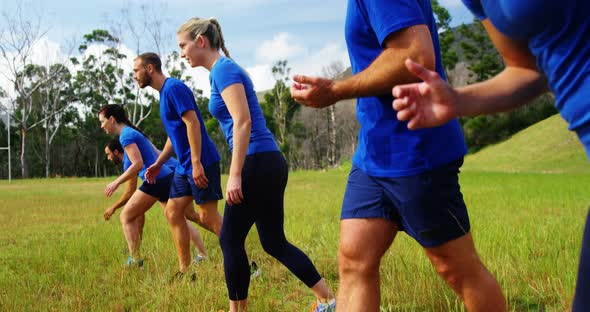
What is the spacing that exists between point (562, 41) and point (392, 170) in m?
0.88

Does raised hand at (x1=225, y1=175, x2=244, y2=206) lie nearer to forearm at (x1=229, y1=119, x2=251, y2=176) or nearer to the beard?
forearm at (x1=229, y1=119, x2=251, y2=176)

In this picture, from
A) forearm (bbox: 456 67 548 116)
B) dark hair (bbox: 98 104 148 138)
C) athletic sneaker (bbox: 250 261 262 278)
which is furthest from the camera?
dark hair (bbox: 98 104 148 138)

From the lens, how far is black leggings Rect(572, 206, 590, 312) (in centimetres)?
126

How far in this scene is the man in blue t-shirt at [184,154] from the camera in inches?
159

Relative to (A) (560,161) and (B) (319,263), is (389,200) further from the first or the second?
(A) (560,161)

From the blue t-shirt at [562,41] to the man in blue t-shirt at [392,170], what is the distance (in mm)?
587

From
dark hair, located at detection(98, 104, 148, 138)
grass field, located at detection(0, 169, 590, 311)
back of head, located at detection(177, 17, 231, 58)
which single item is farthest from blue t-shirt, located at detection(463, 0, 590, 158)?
dark hair, located at detection(98, 104, 148, 138)

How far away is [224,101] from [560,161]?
1014 inches

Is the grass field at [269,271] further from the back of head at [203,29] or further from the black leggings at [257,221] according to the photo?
the back of head at [203,29]

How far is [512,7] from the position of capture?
1.27 meters

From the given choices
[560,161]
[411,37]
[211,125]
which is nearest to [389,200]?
[411,37]

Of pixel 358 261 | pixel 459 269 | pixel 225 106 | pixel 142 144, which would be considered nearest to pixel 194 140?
pixel 225 106

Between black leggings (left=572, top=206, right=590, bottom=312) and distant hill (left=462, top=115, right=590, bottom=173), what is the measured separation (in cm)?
2428

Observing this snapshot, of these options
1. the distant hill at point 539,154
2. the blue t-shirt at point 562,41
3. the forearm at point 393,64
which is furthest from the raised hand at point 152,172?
the distant hill at point 539,154
